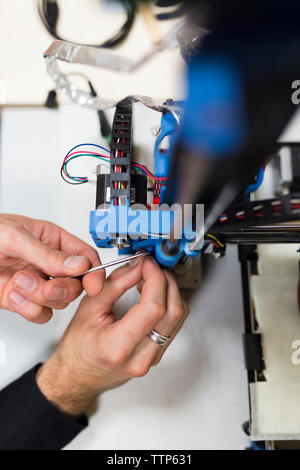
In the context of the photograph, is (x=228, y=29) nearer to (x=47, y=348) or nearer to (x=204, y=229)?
(x=204, y=229)

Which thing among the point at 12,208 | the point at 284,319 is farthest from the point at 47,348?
the point at 284,319

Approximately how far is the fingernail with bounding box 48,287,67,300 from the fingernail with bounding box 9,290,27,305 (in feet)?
0.16

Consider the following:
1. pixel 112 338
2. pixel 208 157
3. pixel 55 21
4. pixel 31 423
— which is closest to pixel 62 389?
pixel 31 423

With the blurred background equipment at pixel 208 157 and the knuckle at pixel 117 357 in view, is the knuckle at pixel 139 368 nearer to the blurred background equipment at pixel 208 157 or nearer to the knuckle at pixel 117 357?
the knuckle at pixel 117 357

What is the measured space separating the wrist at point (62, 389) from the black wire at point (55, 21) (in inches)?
24.4

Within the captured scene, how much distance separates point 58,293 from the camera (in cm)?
44

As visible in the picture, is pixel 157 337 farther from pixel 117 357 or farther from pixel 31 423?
pixel 31 423

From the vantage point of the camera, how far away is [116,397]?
60cm

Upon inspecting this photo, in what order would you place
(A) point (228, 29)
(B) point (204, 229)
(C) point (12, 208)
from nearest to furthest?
(A) point (228, 29), (B) point (204, 229), (C) point (12, 208)
